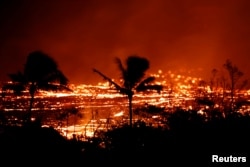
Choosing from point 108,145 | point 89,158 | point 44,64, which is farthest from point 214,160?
point 44,64

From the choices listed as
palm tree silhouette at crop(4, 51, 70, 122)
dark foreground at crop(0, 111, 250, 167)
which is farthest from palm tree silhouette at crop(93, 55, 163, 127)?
dark foreground at crop(0, 111, 250, 167)

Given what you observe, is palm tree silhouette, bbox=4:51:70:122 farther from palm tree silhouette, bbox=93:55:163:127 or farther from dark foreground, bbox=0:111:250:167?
dark foreground, bbox=0:111:250:167

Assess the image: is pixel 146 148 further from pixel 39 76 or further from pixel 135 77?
pixel 39 76

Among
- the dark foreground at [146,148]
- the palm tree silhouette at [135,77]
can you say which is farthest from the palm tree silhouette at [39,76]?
the dark foreground at [146,148]

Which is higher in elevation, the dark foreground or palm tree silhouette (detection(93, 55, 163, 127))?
palm tree silhouette (detection(93, 55, 163, 127))

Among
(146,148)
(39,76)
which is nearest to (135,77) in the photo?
(39,76)

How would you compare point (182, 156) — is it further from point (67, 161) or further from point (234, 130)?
point (67, 161)
